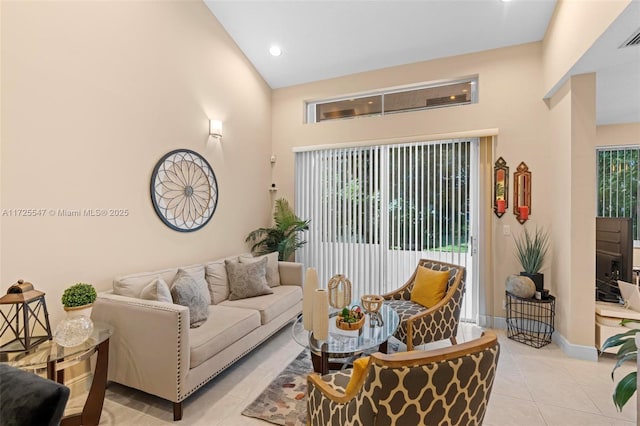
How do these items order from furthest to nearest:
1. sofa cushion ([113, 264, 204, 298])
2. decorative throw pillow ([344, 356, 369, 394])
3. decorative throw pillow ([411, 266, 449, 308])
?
1. decorative throw pillow ([411, 266, 449, 308])
2. sofa cushion ([113, 264, 204, 298])
3. decorative throw pillow ([344, 356, 369, 394])

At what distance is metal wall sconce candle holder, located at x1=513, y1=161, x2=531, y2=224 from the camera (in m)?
3.51

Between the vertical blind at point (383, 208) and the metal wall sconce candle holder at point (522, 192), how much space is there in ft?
1.64

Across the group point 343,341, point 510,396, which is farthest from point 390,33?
point 510,396

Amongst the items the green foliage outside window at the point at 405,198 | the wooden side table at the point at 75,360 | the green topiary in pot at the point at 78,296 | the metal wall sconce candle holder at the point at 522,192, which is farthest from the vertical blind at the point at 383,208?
the wooden side table at the point at 75,360

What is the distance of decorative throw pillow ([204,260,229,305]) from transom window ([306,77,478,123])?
8.81ft

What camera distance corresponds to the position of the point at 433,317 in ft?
8.71

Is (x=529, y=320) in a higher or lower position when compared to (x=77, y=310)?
lower

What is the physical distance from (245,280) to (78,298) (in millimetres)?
1481

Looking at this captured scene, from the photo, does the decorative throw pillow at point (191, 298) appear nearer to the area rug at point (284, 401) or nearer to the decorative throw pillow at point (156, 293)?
the decorative throw pillow at point (156, 293)

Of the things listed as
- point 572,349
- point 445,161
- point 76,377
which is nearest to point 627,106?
point 445,161

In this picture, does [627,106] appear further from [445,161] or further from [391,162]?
[391,162]

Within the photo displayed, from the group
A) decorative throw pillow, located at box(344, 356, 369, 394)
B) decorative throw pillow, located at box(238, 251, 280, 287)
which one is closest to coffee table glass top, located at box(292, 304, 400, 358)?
decorative throw pillow, located at box(344, 356, 369, 394)

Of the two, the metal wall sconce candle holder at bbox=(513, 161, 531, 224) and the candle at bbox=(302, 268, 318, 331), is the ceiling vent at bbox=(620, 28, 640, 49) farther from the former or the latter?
the candle at bbox=(302, 268, 318, 331)

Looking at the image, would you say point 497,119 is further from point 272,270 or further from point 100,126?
point 100,126
